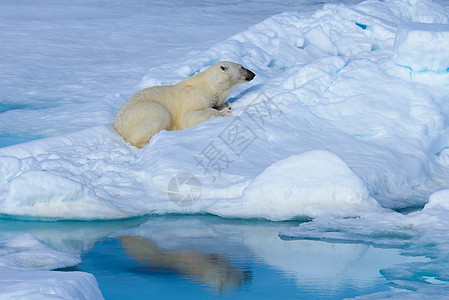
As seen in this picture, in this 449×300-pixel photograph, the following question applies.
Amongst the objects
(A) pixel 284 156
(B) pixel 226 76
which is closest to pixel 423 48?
(A) pixel 284 156

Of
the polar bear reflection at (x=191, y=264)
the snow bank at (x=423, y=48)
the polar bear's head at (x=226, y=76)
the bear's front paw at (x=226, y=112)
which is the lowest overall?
the bear's front paw at (x=226, y=112)

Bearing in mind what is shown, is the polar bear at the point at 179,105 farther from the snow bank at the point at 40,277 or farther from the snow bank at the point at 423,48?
the snow bank at the point at 40,277

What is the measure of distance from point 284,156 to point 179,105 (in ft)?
4.43

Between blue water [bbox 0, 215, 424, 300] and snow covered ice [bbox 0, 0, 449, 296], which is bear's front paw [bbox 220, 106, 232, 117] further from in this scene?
blue water [bbox 0, 215, 424, 300]

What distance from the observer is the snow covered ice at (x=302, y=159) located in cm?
385

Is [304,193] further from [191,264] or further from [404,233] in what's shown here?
[191,264]

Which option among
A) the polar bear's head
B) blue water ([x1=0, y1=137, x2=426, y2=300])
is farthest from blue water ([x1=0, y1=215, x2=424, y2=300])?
the polar bear's head

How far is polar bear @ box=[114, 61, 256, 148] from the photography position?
532 cm

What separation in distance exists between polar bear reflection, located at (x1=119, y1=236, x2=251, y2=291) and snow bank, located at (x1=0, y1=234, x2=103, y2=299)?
355 mm

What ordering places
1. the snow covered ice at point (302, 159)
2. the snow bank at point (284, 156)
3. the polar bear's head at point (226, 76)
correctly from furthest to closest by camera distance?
the polar bear's head at point (226, 76)
the snow bank at point (284, 156)
the snow covered ice at point (302, 159)

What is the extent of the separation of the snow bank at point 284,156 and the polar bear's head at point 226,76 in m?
0.20

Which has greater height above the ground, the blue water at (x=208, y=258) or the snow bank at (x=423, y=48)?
the snow bank at (x=423, y=48)

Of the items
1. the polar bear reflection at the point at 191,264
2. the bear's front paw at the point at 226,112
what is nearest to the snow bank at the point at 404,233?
the polar bear reflection at the point at 191,264

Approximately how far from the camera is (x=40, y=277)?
245cm
